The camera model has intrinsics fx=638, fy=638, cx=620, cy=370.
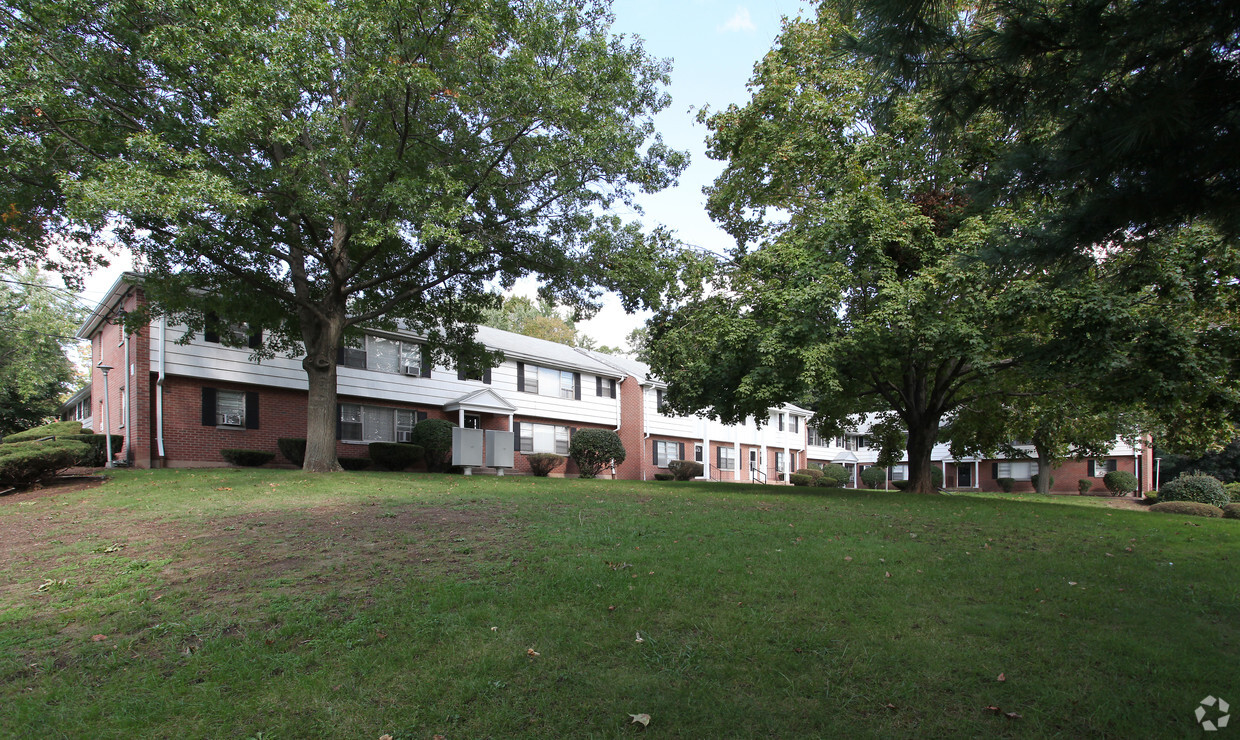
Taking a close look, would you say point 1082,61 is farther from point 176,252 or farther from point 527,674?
point 176,252

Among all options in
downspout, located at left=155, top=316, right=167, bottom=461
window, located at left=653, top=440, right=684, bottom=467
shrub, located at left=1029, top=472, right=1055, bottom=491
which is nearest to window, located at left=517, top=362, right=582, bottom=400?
window, located at left=653, top=440, right=684, bottom=467

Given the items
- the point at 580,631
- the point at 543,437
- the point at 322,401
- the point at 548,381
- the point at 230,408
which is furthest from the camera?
the point at 548,381

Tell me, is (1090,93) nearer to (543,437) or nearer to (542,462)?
(542,462)

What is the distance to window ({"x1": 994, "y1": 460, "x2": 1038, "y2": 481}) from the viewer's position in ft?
139

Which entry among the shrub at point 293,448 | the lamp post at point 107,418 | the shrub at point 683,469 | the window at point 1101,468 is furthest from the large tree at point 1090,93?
Answer: the window at point 1101,468

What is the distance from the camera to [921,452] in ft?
56.5

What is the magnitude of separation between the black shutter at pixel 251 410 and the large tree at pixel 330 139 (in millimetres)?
3572

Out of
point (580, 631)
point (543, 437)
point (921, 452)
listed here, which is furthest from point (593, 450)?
point (580, 631)

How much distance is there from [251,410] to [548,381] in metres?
11.6

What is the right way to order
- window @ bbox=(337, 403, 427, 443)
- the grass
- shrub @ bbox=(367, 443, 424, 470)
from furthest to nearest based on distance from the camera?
window @ bbox=(337, 403, 427, 443)
shrub @ bbox=(367, 443, 424, 470)
the grass

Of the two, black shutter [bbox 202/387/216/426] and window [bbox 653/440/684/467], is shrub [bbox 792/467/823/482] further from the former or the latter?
black shutter [bbox 202/387/216/426]

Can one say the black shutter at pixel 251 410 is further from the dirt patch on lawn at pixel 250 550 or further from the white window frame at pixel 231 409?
the dirt patch on lawn at pixel 250 550

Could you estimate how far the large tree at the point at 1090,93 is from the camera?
3.61 metres

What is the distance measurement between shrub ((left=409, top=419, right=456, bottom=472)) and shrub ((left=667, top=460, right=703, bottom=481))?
41.5 feet
